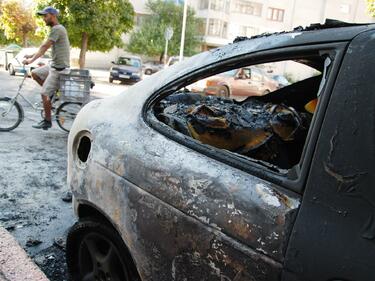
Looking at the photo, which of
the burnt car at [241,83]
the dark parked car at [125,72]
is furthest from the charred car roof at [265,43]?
the dark parked car at [125,72]

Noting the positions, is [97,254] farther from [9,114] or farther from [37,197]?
[9,114]

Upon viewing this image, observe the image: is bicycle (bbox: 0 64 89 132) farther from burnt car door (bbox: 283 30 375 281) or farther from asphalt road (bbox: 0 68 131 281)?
burnt car door (bbox: 283 30 375 281)

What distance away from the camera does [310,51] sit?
5.33ft

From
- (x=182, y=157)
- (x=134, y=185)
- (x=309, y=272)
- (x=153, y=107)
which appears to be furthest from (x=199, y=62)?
(x=309, y=272)

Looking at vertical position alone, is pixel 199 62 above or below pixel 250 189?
above

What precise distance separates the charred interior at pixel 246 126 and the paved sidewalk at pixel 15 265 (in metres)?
1.25

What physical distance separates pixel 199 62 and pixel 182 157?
546 mm

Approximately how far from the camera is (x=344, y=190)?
4.42ft

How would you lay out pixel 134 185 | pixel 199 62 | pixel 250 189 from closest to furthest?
pixel 250 189
pixel 134 185
pixel 199 62

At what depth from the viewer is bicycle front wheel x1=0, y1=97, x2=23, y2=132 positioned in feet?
22.2

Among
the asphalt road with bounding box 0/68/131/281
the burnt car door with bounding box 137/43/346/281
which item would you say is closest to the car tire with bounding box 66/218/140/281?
the burnt car door with bounding box 137/43/346/281

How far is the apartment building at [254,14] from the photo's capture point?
45.3 m

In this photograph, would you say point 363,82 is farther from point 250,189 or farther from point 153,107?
point 153,107

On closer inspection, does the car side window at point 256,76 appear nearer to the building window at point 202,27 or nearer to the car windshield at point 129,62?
the car windshield at point 129,62
